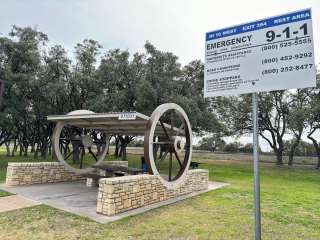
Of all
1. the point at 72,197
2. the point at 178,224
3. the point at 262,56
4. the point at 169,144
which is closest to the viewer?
the point at 262,56

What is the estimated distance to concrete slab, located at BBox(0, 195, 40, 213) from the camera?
232 inches

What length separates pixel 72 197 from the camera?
7.14m

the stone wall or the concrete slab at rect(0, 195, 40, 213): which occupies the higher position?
the stone wall

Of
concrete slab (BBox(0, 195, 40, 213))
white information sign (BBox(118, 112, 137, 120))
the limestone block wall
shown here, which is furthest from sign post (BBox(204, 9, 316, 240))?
the limestone block wall

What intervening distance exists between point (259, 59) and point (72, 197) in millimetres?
6312

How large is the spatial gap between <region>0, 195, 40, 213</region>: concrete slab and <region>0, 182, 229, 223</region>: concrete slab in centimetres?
21

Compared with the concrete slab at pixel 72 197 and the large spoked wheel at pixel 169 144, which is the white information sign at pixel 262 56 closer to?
the concrete slab at pixel 72 197

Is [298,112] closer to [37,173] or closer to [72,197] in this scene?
[72,197]

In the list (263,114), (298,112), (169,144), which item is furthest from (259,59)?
(263,114)

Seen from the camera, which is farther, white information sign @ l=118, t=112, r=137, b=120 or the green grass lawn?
white information sign @ l=118, t=112, r=137, b=120

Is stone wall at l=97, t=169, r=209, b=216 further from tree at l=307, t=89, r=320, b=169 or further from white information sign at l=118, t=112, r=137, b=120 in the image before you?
tree at l=307, t=89, r=320, b=169

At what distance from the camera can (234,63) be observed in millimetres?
2602

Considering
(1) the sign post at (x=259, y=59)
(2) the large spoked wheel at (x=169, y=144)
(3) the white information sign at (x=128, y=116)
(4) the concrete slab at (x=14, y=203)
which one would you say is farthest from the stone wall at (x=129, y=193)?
(1) the sign post at (x=259, y=59)

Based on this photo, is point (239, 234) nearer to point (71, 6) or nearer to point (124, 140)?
point (71, 6)
